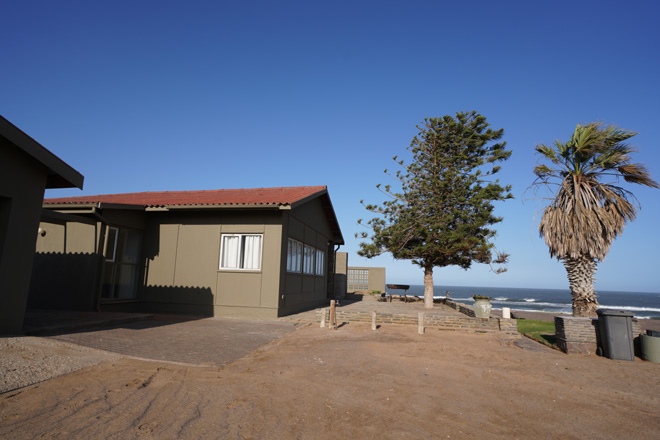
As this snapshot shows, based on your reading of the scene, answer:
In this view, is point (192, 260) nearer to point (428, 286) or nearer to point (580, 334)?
point (428, 286)

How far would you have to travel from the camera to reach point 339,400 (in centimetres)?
473

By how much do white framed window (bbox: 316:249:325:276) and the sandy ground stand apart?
10014 mm

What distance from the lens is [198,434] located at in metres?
3.55

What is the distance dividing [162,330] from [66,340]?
2.39 metres

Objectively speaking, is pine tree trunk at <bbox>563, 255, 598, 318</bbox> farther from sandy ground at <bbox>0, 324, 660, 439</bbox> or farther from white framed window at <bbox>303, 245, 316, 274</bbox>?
white framed window at <bbox>303, 245, 316, 274</bbox>

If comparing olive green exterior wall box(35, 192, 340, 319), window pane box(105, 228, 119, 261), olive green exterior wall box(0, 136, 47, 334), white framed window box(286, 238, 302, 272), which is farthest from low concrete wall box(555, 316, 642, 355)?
window pane box(105, 228, 119, 261)

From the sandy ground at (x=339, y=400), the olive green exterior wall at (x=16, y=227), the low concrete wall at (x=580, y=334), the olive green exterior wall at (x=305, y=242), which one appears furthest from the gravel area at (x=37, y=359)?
the low concrete wall at (x=580, y=334)

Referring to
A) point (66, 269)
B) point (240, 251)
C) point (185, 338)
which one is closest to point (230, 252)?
point (240, 251)

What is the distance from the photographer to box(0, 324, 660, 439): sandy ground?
147 inches

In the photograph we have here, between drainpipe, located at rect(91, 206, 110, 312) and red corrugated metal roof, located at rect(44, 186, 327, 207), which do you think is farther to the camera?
red corrugated metal roof, located at rect(44, 186, 327, 207)

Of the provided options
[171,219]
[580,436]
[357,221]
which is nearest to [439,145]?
[357,221]

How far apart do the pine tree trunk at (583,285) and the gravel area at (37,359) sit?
12.9 metres

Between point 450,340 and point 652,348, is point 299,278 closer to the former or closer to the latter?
point 450,340

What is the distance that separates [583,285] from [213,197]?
13115 mm
